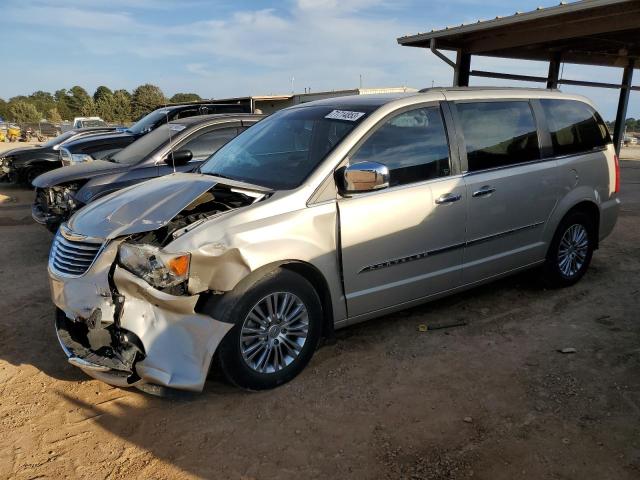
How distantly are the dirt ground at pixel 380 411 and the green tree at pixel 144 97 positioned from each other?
44.5m

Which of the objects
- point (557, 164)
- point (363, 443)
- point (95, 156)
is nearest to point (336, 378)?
point (363, 443)

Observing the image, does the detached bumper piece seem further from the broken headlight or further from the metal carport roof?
the metal carport roof

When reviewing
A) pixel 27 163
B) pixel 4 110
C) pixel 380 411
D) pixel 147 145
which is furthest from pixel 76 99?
pixel 380 411

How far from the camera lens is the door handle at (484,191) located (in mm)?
4043

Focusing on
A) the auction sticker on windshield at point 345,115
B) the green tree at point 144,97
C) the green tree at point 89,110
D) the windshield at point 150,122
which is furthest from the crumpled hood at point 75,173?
the green tree at point 89,110

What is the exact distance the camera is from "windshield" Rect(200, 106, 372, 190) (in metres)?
3.62

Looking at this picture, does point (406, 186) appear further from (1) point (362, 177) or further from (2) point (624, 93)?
(2) point (624, 93)

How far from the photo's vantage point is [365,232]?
11.5 feet

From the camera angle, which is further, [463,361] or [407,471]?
[463,361]

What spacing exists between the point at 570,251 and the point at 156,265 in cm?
404

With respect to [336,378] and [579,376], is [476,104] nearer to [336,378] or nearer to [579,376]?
[579,376]

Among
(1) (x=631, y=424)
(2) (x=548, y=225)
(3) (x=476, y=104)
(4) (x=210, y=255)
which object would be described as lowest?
(1) (x=631, y=424)

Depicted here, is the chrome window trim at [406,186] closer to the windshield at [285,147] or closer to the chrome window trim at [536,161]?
the chrome window trim at [536,161]

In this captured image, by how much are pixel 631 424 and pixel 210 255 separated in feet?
8.58
